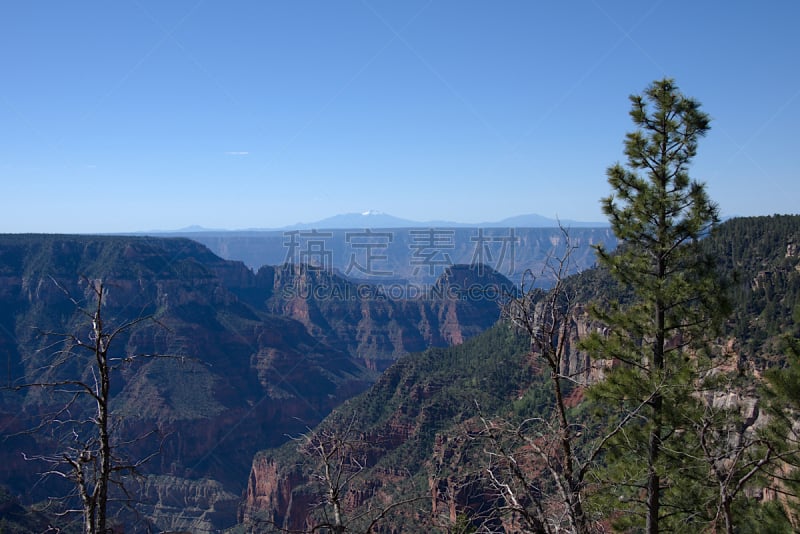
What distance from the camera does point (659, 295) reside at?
14.3 meters

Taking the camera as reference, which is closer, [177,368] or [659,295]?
[659,295]

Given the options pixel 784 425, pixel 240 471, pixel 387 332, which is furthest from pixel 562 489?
pixel 387 332

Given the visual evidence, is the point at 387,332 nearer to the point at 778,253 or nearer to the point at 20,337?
the point at 20,337

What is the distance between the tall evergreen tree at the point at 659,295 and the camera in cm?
1409

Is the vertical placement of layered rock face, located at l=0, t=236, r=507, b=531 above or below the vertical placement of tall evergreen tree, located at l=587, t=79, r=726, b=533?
below

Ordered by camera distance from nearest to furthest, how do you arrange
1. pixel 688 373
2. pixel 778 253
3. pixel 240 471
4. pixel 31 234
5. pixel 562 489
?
1. pixel 562 489
2. pixel 688 373
3. pixel 778 253
4. pixel 240 471
5. pixel 31 234

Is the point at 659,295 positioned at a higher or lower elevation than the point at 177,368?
higher

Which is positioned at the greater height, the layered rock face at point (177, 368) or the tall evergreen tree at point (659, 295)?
the tall evergreen tree at point (659, 295)

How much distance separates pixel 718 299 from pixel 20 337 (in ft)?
367

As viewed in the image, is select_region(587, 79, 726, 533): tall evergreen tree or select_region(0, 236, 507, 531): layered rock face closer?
select_region(587, 79, 726, 533): tall evergreen tree

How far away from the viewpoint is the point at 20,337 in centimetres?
10069

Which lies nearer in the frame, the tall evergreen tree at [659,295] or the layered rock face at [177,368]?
the tall evergreen tree at [659,295]

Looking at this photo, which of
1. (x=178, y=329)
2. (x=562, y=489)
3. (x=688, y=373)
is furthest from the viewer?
(x=178, y=329)

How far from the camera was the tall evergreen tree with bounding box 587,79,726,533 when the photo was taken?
14094 mm
